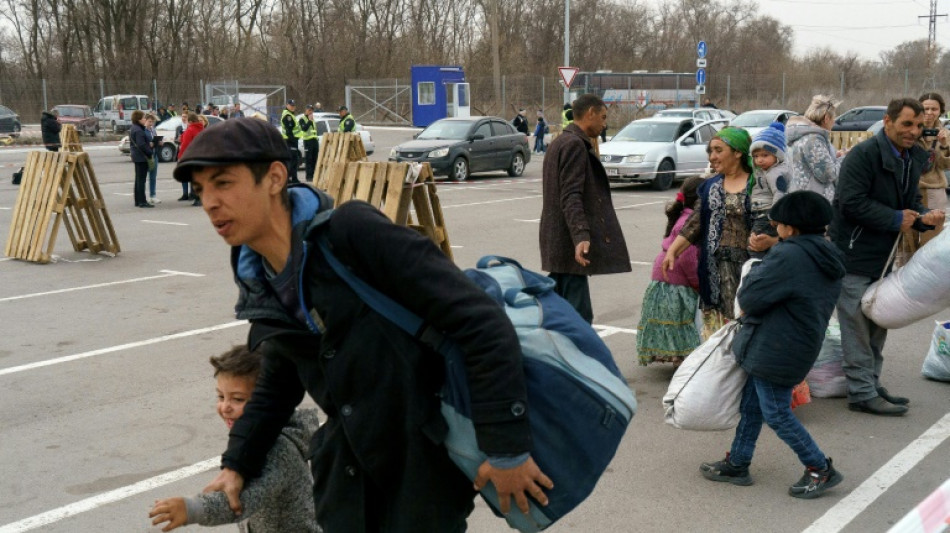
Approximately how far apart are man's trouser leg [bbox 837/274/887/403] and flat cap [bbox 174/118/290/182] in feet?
15.6

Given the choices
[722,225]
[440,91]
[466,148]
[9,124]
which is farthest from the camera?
[440,91]

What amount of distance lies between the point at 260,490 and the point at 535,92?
5013cm

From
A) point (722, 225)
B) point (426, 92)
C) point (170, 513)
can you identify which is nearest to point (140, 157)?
point (722, 225)

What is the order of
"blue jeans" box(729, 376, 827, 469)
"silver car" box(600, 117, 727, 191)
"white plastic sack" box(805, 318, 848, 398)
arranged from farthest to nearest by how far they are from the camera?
"silver car" box(600, 117, 727, 191) → "white plastic sack" box(805, 318, 848, 398) → "blue jeans" box(729, 376, 827, 469)

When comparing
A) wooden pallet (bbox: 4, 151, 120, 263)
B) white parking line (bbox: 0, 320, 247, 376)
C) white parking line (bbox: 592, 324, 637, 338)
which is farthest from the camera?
wooden pallet (bbox: 4, 151, 120, 263)

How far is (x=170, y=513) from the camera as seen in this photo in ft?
8.14

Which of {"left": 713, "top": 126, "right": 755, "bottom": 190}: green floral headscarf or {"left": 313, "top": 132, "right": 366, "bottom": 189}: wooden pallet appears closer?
{"left": 713, "top": 126, "right": 755, "bottom": 190}: green floral headscarf

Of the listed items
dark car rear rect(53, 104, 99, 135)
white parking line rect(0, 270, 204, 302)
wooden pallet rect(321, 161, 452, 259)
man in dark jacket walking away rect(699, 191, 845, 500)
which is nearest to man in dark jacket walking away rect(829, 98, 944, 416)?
man in dark jacket walking away rect(699, 191, 845, 500)

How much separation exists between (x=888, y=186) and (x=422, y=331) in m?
4.64

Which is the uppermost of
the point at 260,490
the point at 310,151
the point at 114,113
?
the point at 114,113

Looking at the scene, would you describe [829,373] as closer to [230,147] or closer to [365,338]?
[365,338]

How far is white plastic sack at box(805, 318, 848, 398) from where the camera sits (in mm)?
6410

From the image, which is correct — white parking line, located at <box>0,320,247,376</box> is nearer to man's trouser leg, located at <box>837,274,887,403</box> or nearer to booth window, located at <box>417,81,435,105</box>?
man's trouser leg, located at <box>837,274,887,403</box>

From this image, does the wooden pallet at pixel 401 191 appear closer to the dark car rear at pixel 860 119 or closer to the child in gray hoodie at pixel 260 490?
the child in gray hoodie at pixel 260 490
